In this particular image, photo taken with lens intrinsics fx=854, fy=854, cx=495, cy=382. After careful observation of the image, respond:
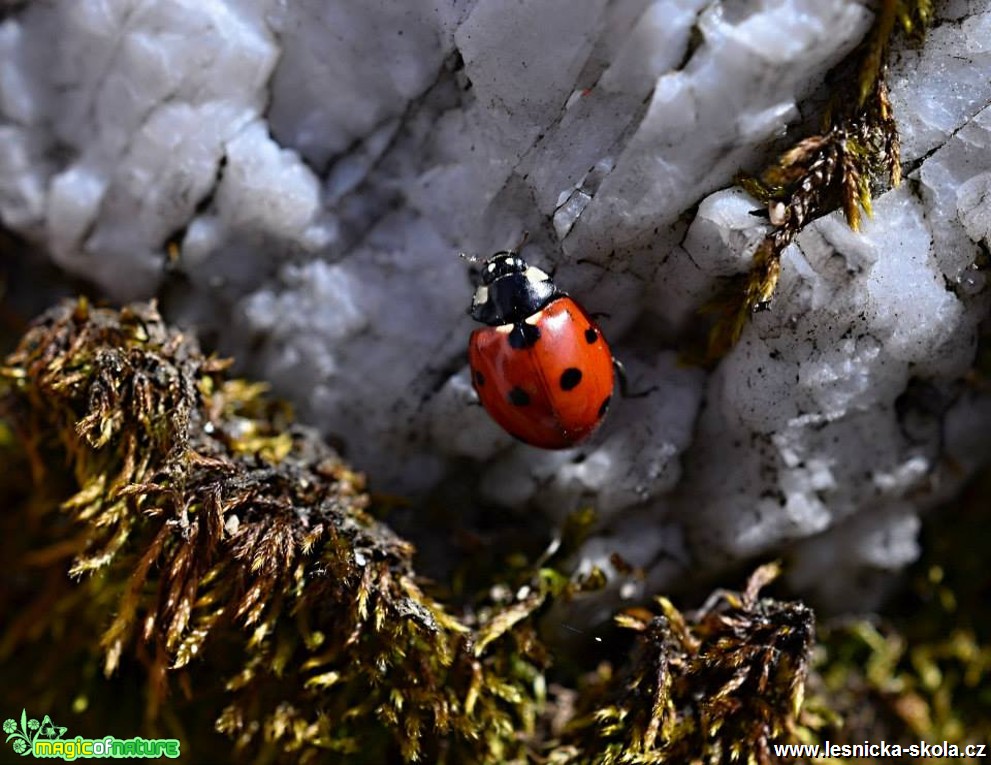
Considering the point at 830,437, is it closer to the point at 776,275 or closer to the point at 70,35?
the point at 776,275

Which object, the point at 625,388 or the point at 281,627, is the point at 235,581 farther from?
the point at 625,388

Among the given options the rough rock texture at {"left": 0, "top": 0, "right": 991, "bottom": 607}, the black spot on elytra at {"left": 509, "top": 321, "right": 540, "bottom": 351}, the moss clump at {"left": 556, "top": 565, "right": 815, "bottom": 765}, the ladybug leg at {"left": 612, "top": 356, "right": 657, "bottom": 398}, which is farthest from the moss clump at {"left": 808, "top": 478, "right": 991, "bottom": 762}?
the black spot on elytra at {"left": 509, "top": 321, "right": 540, "bottom": 351}

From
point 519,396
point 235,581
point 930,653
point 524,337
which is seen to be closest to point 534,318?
point 524,337

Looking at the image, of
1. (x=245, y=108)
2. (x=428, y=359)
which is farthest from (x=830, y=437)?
(x=245, y=108)

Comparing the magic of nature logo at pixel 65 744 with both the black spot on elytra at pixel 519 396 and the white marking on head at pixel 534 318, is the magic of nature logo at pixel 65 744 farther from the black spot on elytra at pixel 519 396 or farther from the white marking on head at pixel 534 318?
the white marking on head at pixel 534 318

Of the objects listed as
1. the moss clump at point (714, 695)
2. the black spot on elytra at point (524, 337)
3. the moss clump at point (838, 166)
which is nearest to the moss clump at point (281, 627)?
the moss clump at point (714, 695)
